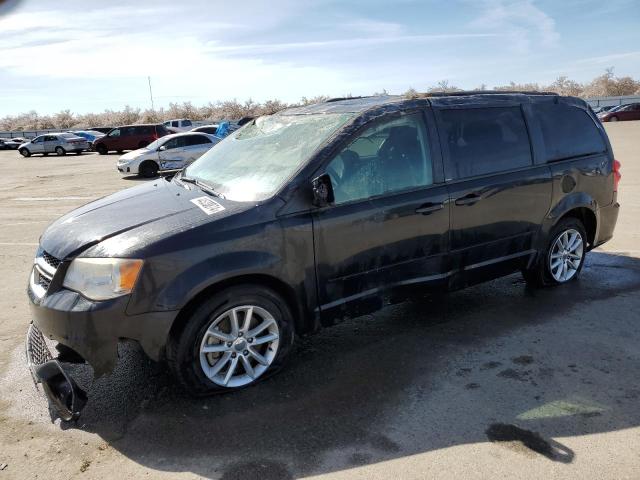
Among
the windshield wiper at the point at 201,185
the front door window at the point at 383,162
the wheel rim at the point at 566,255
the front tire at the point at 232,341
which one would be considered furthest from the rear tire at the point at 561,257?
the windshield wiper at the point at 201,185

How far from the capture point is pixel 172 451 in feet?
9.70

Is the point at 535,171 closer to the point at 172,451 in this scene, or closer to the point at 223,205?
the point at 223,205

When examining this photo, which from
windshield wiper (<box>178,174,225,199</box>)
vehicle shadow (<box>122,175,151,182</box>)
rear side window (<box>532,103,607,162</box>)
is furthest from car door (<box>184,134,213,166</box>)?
rear side window (<box>532,103,607,162</box>)

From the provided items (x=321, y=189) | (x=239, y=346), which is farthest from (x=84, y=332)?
(x=321, y=189)

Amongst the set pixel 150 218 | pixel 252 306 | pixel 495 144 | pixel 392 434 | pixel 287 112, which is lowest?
pixel 392 434

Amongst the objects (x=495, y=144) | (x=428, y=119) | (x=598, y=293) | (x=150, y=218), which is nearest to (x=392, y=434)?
(x=150, y=218)

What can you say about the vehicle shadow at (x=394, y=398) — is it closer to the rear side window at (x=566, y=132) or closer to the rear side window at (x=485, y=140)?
the rear side window at (x=485, y=140)

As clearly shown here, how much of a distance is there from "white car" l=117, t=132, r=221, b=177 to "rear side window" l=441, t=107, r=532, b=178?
45.9ft

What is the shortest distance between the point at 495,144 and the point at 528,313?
147 centimetres

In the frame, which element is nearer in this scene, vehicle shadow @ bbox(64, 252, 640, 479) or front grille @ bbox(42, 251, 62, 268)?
vehicle shadow @ bbox(64, 252, 640, 479)

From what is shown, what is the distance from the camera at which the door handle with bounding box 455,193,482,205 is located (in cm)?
418

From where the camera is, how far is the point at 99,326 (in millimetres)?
3074

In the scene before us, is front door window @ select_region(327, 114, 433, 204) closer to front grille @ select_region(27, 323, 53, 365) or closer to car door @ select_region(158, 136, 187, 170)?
front grille @ select_region(27, 323, 53, 365)

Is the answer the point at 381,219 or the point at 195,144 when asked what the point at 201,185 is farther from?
the point at 195,144
